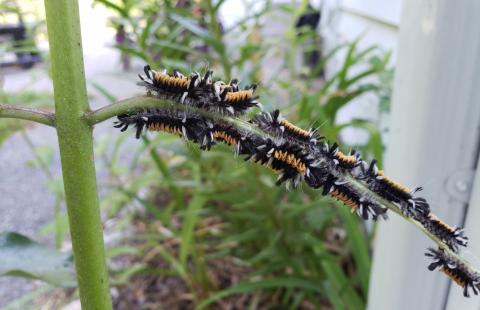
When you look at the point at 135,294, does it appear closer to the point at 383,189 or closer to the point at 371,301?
the point at 371,301

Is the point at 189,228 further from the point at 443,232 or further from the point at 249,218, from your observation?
the point at 443,232

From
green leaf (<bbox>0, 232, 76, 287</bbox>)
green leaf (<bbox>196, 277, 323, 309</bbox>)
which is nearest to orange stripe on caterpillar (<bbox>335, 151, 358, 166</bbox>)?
green leaf (<bbox>0, 232, 76, 287</bbox>)

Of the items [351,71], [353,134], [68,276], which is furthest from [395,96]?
[351,71]

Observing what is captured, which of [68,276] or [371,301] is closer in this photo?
[68,276]

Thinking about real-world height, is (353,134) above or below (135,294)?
above

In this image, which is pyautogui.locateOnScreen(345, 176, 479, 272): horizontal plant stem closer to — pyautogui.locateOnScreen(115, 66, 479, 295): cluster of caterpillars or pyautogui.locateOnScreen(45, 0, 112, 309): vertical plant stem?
pyautogui.locateOnScreen(115, 66, 479, 295): cluster of caterpillars

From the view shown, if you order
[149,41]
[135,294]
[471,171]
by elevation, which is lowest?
[135,294]
